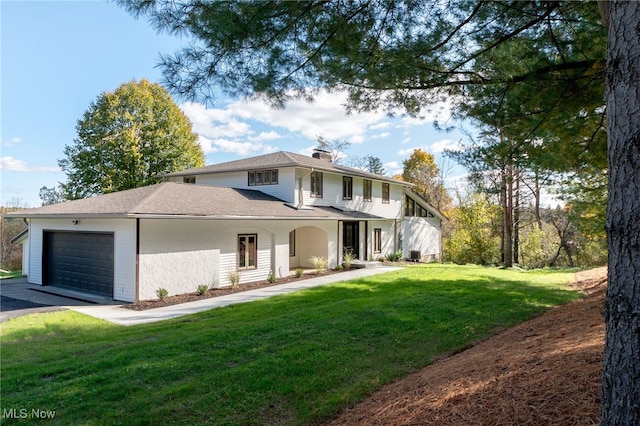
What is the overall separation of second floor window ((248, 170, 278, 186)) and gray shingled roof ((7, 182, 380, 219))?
3.36ft

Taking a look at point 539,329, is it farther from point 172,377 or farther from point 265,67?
point 265,67

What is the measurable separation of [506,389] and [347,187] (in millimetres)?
18036

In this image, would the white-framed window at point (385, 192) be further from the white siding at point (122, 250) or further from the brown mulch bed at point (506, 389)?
the brown mulch bed at point (506, 389)

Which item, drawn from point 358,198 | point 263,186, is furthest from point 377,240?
point 263,186

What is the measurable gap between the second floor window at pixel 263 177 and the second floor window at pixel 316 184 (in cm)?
184

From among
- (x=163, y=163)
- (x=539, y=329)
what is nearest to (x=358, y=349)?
(x=539, y=329)

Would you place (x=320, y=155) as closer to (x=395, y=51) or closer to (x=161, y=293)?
(x=161, y=293)

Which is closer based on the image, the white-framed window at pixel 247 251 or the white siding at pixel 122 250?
the white siding at pixel 122 250

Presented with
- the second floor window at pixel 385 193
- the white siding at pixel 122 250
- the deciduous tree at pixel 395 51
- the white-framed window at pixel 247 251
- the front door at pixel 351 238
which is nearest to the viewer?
the deciduous tree at pixel 395 51

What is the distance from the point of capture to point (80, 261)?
12531 millimetres

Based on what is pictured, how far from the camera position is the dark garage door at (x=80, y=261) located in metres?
11.7

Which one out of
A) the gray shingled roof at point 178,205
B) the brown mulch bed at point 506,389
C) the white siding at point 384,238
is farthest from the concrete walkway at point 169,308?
the white siding at point 384,238

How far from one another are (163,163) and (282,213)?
14.7 meters

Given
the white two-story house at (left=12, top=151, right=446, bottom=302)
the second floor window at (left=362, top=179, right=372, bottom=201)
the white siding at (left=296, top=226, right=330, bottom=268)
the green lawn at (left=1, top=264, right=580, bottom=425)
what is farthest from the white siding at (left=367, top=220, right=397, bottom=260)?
the green lawn at (left=1, top=264, right=580, bottom=425)
